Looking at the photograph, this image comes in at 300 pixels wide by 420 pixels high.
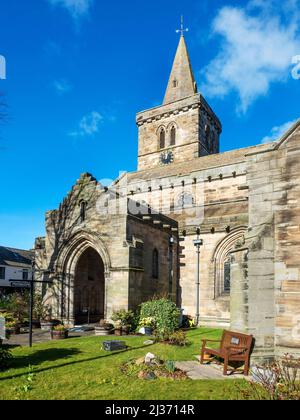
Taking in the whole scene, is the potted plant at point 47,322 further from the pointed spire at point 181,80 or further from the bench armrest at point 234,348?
the pointed spire at point 181,80

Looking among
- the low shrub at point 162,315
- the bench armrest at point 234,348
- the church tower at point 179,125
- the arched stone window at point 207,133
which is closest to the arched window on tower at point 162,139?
the church tower at point 179,125

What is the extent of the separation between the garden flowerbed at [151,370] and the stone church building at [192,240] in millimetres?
2433

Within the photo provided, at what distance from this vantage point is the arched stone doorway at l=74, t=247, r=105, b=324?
811 inches

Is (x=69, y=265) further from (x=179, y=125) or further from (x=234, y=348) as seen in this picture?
(x=179, y=125)

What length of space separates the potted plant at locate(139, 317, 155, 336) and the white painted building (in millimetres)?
26598

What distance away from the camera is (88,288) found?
71.3 feet

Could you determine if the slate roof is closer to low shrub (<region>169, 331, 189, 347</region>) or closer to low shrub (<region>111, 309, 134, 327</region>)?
low shrub (<region>111, 309, 134, 327</region>)

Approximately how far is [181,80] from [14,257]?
1216 inches

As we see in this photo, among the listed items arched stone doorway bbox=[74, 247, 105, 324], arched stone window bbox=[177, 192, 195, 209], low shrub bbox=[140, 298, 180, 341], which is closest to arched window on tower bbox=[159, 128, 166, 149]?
arched stone window bbox=[177, 192, 195, 209]

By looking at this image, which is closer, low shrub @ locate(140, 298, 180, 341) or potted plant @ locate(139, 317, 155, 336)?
low shrub @ locate(140, 298, 180, 341)

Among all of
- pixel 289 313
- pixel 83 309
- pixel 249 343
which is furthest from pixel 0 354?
pixel 83 309

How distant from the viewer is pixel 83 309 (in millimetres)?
21125

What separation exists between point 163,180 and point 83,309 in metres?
13.1
